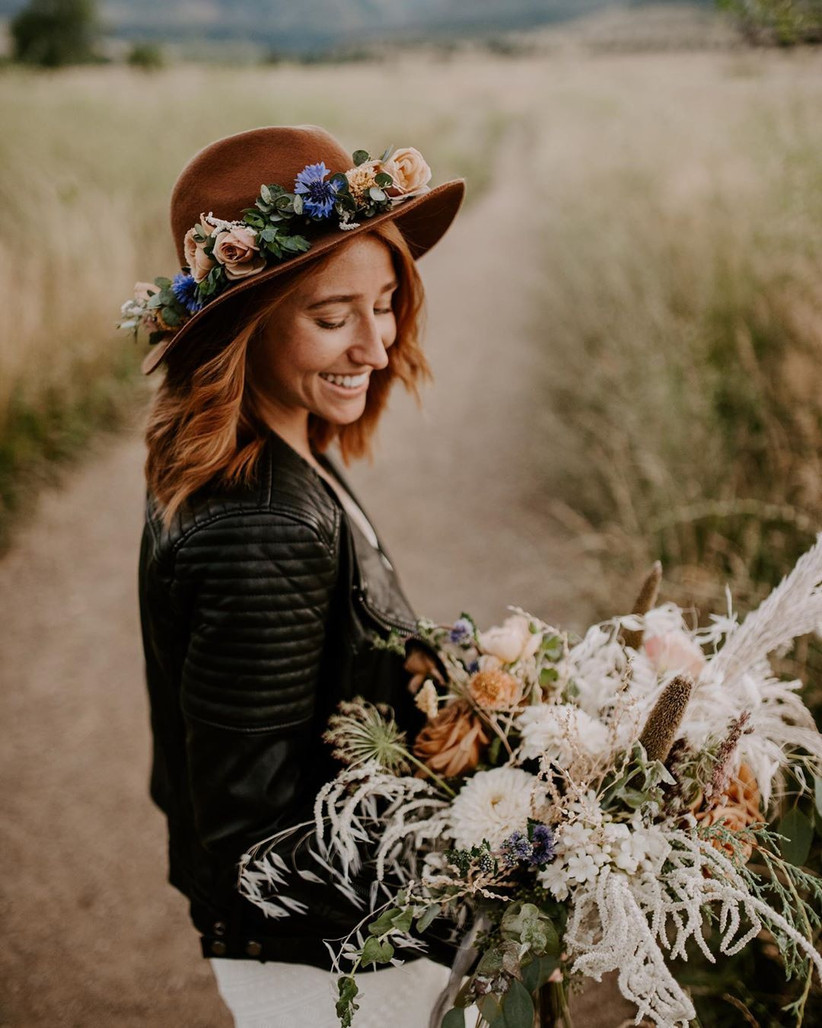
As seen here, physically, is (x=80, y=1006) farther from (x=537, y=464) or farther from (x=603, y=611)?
(x=537, y=464)

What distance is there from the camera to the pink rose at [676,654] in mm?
1264

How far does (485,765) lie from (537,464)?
13.8ft

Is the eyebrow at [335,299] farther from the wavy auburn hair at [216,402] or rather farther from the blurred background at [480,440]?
the blurred background at [480,440]

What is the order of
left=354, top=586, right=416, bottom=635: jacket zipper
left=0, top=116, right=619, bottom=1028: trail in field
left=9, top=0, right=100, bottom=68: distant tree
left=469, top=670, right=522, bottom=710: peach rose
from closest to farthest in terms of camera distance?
left=469, top=670, right=522, bottom=710: peach rose < left=354, top=586, right=416, bottom=635: jacket zipper < left=0, top=116, right=619, bottom=1028: trail in field < left=9, top=0, right=100, bottom=68: distant tree

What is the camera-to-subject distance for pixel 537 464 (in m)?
5.35

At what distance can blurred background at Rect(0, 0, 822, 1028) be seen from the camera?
9.04 feet

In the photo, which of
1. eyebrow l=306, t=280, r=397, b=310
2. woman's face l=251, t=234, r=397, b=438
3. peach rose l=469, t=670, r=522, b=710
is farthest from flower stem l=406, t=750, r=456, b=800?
eyebrow l=306, t=280, r=397, b=310

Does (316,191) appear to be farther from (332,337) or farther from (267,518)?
(267,518)

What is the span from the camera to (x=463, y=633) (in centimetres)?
129

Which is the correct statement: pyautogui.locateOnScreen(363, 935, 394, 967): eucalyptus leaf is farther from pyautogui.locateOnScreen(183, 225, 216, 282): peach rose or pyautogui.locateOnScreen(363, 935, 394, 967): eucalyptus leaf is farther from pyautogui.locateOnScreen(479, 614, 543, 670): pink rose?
pyautogui.locateOnScreen(183, 225, 216, 282): peach rose

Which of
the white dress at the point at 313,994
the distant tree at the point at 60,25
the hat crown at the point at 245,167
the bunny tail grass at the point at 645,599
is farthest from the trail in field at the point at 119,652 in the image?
the distant tree at the point at 60,25

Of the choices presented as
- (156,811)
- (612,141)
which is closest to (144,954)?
(156,811)

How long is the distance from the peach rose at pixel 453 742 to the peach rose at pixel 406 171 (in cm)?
96

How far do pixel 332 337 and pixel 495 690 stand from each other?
A: 72 centimetres
